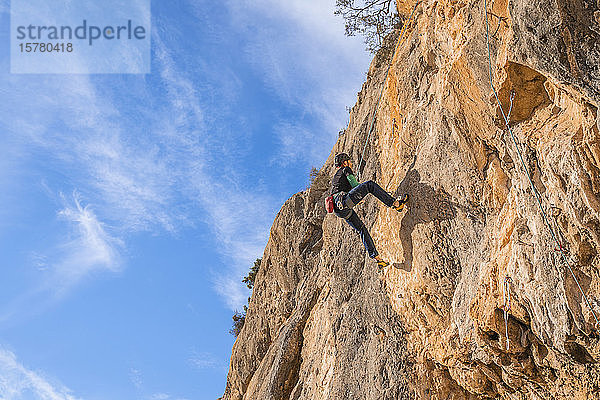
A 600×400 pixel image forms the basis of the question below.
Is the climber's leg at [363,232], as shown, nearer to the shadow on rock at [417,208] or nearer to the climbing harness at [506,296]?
the shadow on rock at [417,208]

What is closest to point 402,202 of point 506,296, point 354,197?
point 354,197

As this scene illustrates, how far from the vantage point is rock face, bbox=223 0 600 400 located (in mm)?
5855

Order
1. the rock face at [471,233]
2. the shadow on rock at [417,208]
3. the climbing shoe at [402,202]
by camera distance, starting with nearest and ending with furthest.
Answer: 1. the rock face at [471,233]
2. the shadow on rock at [417,208]
3. the climbing shoe at [402,202]

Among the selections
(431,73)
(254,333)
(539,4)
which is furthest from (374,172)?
(254,333)

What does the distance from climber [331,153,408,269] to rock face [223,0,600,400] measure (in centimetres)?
23

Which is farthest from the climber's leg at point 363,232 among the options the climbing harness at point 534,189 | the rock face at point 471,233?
the climbing harness at point 534,189

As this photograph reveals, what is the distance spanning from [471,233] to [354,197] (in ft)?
7.36

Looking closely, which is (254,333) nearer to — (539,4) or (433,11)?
(433,11)

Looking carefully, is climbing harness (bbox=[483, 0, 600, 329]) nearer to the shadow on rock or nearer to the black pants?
the shadow on rock

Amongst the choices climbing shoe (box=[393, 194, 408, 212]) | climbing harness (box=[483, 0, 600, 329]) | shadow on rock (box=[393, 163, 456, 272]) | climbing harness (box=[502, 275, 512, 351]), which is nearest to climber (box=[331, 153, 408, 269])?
climbing shoe (box=[393, 194, 408, 212])

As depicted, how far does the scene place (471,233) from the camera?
796 centimetres

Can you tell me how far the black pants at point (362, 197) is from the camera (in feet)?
30.3

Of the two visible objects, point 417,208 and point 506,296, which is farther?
point 417,208

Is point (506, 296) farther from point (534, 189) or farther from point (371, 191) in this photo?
point (371, 191)
